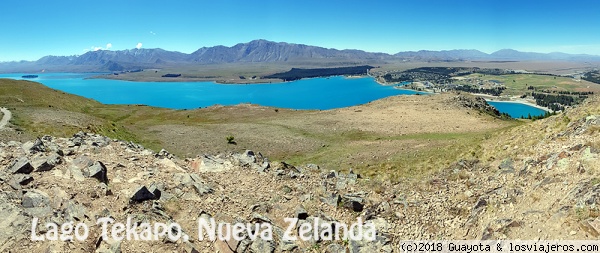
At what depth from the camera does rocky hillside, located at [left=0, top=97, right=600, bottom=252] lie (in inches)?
477

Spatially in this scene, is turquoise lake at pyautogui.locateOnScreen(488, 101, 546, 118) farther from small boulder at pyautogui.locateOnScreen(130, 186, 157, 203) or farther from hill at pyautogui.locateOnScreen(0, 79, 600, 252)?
small boulder at pyautogui.locateOnScreen(130, 186, 157, 203)

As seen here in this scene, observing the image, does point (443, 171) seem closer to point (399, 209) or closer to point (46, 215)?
point (399, 209)

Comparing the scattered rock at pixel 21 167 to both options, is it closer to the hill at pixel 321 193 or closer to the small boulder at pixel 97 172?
the hill at pixel 321 193

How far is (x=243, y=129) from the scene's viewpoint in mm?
51531

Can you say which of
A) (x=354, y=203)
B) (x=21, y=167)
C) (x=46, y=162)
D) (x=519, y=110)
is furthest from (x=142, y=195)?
(x=519, y=110)

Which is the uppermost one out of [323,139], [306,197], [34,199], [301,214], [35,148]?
[35,148]

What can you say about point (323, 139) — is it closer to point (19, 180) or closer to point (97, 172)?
point (97, 172)

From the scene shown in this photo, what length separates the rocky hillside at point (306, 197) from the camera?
12109 millimetres

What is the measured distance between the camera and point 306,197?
55.9ft

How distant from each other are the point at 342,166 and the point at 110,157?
19.0 meters

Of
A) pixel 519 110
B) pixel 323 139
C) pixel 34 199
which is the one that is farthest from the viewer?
pixel 519 110

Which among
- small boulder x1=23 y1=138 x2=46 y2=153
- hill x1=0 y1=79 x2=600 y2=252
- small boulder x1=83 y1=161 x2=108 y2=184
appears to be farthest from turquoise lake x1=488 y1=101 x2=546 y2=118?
small boulder x1=23 y1=138 x2=46 y2=153

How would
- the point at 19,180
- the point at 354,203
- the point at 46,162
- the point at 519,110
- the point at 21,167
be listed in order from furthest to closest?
the point at 519,110 < the point at 46,162 < the point at 354,203 < the point at 21,167 < the point at 19,180

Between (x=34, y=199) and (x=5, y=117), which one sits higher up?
(x=34, y=199)
